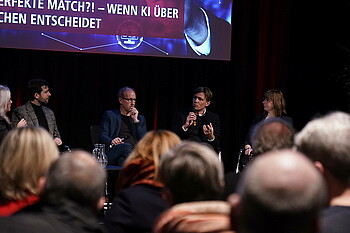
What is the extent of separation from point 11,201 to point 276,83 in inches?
242

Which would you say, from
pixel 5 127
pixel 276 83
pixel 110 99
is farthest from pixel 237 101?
pixel 5 127

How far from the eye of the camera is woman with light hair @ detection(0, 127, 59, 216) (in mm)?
2021

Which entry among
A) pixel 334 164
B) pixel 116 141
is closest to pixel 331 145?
pixel 334 164

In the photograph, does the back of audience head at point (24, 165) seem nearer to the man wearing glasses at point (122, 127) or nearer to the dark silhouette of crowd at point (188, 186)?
the dark silhouette of crowd at point (188, 186)

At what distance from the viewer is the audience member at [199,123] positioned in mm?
6379

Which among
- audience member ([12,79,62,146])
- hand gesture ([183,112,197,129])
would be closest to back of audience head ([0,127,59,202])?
audience member ([12,79,62,146])

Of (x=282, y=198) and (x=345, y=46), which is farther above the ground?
(x=345, y=46)

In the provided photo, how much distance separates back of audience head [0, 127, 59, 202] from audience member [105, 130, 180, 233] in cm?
45

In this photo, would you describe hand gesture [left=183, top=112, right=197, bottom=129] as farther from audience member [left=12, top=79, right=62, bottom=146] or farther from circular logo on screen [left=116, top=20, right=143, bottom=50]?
audience member [left=12, top=79, right=62, bottom=146]

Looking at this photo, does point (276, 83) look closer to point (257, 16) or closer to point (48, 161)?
point (257, 16)

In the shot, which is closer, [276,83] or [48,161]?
[48,161]

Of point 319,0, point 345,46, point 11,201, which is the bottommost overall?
point 11,201

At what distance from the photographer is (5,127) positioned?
4953 mm

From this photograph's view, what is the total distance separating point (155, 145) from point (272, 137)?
0.49 m
